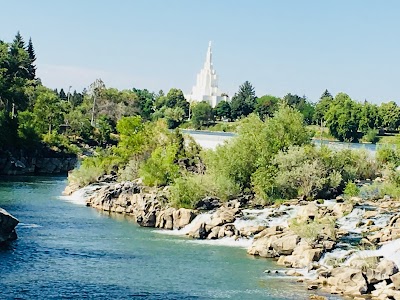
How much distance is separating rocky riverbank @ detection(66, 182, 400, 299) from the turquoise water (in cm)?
161

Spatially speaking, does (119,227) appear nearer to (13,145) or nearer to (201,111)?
(13,145)

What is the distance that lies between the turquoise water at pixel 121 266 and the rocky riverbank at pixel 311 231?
1.61 m

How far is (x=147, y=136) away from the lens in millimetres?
73000

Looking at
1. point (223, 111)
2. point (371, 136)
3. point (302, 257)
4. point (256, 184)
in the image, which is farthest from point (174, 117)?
point (302, 257)

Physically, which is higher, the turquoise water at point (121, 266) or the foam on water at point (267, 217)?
the foam on water at point (267, 217)

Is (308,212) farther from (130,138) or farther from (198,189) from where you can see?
(130,138)

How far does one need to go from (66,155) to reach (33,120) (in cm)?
763

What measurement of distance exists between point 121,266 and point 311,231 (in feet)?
38.1

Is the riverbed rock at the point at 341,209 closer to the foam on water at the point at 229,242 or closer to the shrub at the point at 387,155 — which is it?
the foam on water at the point at 229,242

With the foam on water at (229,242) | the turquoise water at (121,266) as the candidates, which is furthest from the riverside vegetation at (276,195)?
the turquoise water at (121,266)

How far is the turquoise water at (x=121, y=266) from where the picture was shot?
3038cm

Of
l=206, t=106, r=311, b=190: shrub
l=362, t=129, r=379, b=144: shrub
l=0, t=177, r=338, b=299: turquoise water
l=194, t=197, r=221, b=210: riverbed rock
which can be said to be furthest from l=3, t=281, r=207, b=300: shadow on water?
l=362, t=129, r=379, b=144: shrub

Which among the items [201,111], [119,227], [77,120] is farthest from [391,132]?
[119,227]

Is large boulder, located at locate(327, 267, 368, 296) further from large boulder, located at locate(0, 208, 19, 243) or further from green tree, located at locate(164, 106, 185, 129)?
green tree, located at locate(164, 106, 185, 129)
